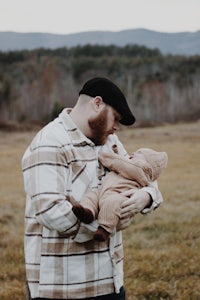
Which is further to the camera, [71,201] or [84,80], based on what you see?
Answer: [84,80]

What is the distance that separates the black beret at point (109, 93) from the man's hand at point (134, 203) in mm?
329

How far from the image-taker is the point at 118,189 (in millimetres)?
2783

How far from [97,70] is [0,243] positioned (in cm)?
4444

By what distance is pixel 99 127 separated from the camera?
276 centimetres

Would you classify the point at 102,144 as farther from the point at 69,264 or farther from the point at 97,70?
the point at 97,70

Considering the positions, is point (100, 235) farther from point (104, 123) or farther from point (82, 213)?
point (104, 123)

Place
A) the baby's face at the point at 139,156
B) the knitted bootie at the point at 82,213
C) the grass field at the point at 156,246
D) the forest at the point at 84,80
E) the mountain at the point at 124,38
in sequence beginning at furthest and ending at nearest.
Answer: the mountain at the point at 124,38 < the forest at the point at 84,80 < the grass field at the point at 156,246 < the baby's face at the point at 139,156 < the knitted bootie at the point at 82,213

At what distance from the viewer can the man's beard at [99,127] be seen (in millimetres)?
2734

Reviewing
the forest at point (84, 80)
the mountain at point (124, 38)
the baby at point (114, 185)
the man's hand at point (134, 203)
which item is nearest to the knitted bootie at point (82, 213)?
the baby at point (114, 185)

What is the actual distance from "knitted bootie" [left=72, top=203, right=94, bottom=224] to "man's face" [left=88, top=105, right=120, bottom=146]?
1.13ft

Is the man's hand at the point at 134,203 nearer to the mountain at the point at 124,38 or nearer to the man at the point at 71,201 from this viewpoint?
the man at the point at 71,201

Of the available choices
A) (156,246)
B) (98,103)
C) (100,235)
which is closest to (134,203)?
(100,235)

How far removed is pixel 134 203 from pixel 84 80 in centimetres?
4496

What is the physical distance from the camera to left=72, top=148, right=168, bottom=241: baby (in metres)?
2.66
